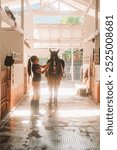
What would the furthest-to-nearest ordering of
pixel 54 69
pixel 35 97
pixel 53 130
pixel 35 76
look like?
pixel 54 69 → pixel 35 97 → pixel 35 76 → pixel 53 130

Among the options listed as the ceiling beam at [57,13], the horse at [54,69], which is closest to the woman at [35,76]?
the horse at [54,69]

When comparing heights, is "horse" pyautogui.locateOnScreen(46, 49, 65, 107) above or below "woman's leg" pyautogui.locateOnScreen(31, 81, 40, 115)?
above

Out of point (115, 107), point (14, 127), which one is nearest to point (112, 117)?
point (115, 107)

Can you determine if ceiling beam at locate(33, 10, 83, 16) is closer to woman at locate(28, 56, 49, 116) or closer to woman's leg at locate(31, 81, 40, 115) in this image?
woman at locate(28, 56, 49, 116)

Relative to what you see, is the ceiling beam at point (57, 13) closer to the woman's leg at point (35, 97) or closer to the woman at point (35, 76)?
the woman at point (35, 76)

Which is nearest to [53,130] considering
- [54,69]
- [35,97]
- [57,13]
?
[35,97]

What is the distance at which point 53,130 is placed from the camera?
5.19 metres

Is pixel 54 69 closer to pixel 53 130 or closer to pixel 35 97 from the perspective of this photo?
pixel 35 97

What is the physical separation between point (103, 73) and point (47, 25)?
14.5m

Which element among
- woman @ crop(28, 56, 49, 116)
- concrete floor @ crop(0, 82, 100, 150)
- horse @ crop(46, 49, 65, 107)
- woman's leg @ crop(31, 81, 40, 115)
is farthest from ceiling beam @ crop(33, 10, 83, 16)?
woman's leg @ crop(31, 81, 40, 115)

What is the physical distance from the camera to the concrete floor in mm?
4285

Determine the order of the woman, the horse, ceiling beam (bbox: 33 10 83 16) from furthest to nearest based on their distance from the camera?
ceiling beam (bbox: 33 10 83 16) → the horse → the woman

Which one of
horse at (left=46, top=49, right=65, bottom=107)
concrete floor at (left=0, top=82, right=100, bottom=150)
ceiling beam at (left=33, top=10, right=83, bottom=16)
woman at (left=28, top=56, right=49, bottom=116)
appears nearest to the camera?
concrete floor at (left=0, top=82, right=100, bottom=150)

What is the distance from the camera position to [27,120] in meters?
6.07
